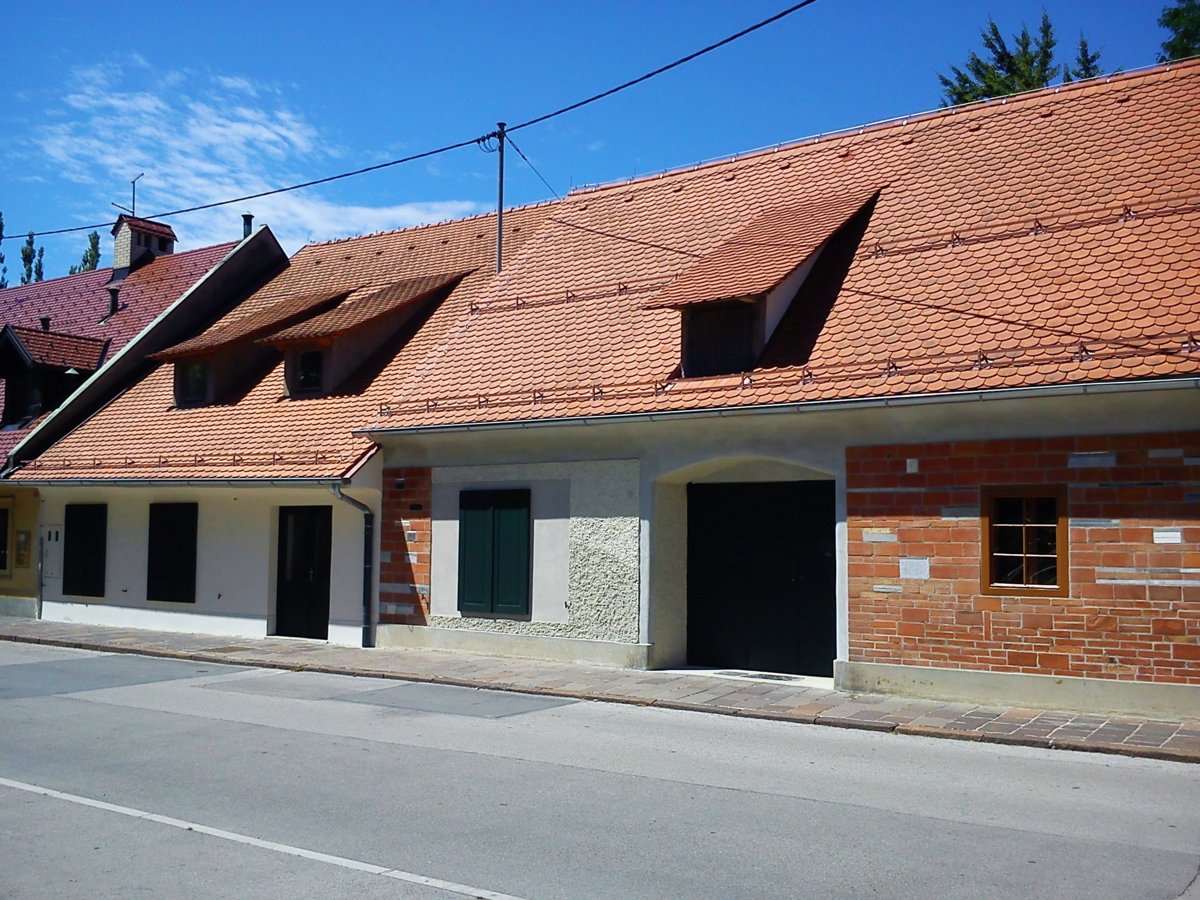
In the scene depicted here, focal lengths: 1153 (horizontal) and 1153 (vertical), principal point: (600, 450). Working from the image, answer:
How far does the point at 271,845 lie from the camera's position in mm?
6727

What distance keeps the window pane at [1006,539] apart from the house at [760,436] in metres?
0.03

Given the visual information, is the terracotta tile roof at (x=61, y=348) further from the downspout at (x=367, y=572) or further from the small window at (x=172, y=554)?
the downspout at (x=367, y=572)

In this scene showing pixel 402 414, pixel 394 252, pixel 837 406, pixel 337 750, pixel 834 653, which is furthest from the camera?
pixel 394 252

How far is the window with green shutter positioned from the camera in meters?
16.0

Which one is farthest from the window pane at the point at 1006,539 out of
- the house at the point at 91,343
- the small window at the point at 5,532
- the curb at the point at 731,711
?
the small window at the point at 5,532

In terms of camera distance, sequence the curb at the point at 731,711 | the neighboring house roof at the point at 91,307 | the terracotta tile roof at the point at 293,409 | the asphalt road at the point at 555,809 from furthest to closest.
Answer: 1. the neighboring house roof at the point at 91,307
2. the terracotta tile roof at the point at 293,409
3. the curb at the point at 731,711
4. the asphalt road at the point at 555,809

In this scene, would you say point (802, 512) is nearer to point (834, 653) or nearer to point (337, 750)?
point (834, 653)

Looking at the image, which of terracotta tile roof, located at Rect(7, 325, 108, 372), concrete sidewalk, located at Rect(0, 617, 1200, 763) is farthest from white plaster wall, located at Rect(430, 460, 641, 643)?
terracotta tile roof, located at Rect(7, 325, 108, 372)

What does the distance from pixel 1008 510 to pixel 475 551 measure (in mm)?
7498

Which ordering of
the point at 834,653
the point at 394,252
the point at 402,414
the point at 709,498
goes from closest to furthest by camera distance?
the point at 834,653 < the point at 709,498 < the point at 402,414 < the point at 394,252

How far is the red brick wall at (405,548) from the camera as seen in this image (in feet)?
56.2

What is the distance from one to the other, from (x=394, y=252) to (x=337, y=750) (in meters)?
15.5

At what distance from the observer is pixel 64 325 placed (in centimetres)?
2803

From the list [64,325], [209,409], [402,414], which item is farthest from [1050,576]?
[64,325]
